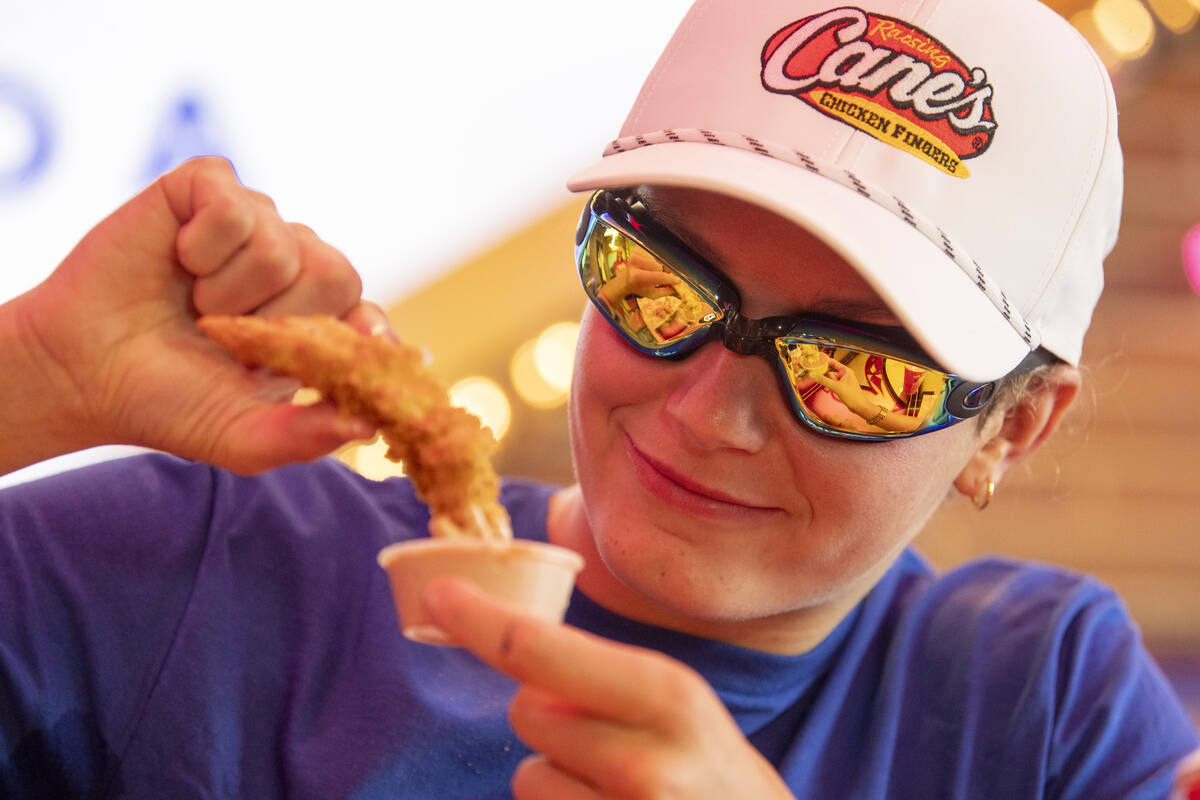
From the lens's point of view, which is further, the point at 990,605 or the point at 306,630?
the point at 990,605

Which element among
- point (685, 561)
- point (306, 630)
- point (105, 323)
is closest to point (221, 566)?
point (306, 630)

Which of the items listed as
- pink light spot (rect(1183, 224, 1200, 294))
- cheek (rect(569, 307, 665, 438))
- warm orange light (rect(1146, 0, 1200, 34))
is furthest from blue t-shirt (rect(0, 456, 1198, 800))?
pink light spot (rect(1183, 224, 1200, 294))

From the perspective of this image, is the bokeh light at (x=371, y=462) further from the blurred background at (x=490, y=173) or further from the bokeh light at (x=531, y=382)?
the bokeh light at (x=531, y=382)

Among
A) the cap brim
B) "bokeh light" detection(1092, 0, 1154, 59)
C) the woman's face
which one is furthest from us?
"bokeh light" detection(1092, 0, 1154, 59)

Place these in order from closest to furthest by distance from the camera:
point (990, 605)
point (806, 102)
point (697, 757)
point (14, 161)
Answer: point (697, 757) < point (806, 102) < point (990, 605) < point (14, 161)

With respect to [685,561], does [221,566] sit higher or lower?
lower

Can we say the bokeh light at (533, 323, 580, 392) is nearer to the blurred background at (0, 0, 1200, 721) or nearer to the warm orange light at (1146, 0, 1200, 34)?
the blurred background at (0, 0, 1200, 721)

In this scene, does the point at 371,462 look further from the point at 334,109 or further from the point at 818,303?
the point at 818,303

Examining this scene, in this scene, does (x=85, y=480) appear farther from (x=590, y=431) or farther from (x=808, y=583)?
(x=808, y=583)
